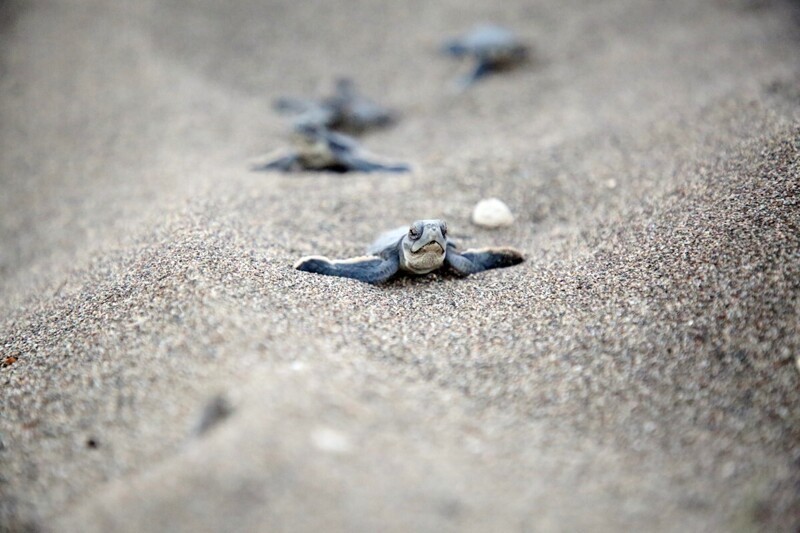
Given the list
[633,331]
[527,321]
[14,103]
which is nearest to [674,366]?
[633,331]

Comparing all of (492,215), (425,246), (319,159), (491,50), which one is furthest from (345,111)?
(425,246)

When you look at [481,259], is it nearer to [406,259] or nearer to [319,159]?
[406,259]

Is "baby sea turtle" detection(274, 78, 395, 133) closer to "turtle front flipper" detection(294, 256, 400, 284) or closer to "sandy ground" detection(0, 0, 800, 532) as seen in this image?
"sandy ground" detection(0, 0, 800, 532)

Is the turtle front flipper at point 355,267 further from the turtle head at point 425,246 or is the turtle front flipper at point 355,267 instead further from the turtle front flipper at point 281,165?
the turtle front flipper at point 281,165

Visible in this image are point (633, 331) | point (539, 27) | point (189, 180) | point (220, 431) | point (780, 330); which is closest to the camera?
point (220, 431)

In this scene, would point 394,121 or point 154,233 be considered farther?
point 394,121

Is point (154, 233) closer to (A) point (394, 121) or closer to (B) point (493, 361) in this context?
(B) point (493, 361)
